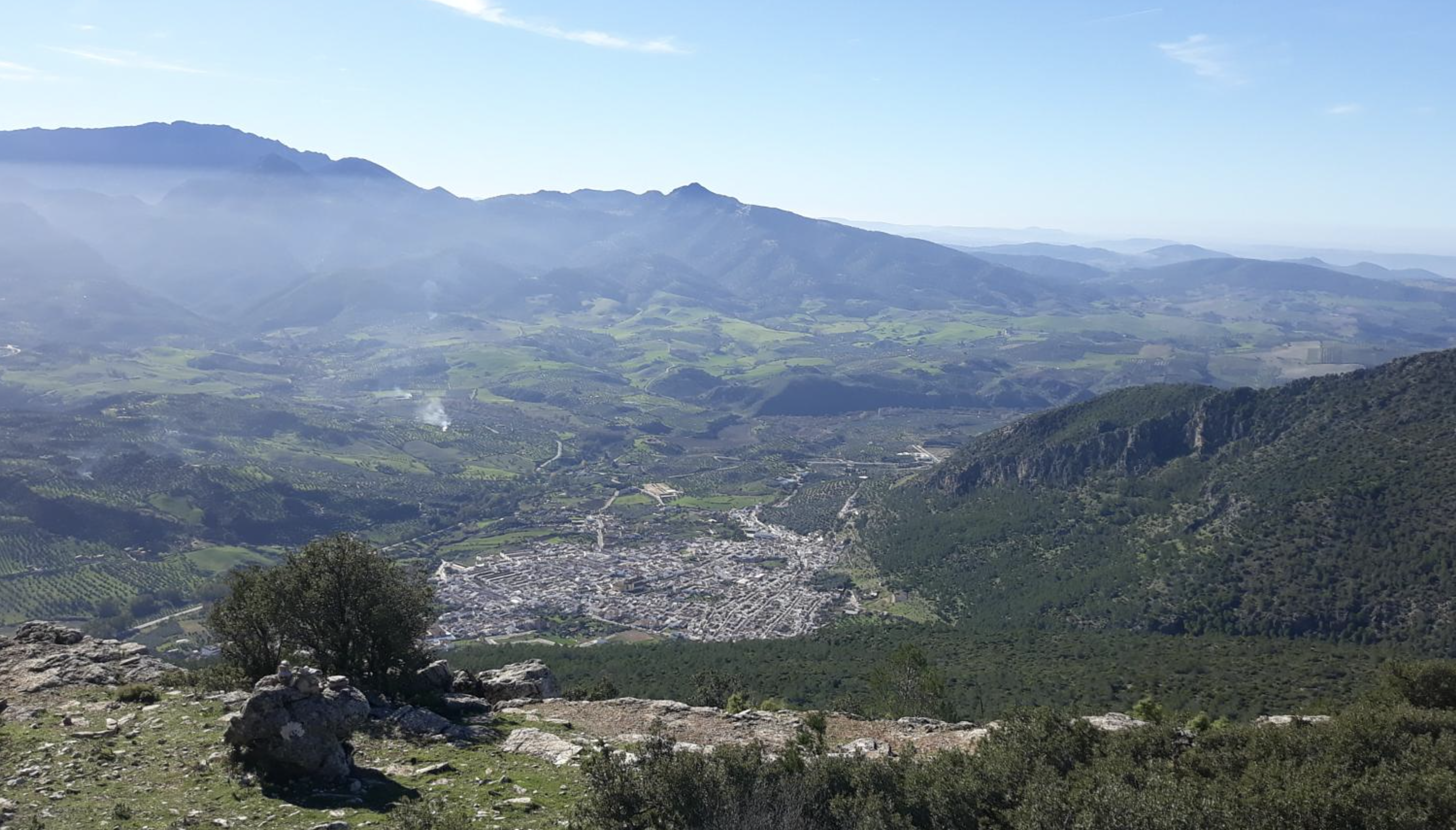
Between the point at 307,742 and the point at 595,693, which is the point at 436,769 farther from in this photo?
the point at 595,693

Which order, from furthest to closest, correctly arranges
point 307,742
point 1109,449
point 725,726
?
point 1109,449, point 725,726, point 307,742

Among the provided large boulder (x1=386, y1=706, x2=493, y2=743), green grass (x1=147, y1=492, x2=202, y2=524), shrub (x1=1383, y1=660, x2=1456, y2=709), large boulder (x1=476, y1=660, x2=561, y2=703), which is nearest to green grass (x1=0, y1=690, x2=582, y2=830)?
large boulder (x1=386, y1=706, x2=493, y2=743)

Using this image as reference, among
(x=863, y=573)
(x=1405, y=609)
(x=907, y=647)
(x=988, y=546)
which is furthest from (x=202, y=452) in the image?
(x=1405, y=609)

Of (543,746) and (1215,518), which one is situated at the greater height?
(543,746)

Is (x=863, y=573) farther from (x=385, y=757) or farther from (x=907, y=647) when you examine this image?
(x=385, y=757)

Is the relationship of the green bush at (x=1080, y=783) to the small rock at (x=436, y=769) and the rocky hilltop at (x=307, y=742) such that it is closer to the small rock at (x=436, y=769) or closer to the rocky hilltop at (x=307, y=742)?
the rocky hilltop at (x=307, y=742)

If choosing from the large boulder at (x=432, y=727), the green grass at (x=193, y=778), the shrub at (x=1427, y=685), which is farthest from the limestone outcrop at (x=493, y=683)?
the shrub at (x=1427, y=685)

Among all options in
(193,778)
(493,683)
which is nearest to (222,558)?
(493,683)
